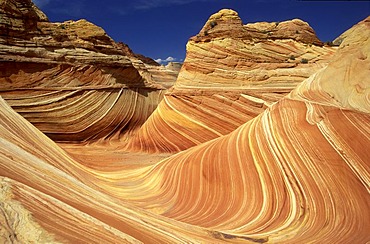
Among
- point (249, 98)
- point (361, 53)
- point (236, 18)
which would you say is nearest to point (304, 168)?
point (361, 53)

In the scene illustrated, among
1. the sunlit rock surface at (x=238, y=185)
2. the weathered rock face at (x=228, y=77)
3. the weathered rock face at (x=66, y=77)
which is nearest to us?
the sunlit rock surface at (x=238, y=185)

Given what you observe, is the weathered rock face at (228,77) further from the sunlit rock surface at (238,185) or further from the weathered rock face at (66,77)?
the sunlit rock surface at (238,185)

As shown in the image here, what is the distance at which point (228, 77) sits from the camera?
416 inches

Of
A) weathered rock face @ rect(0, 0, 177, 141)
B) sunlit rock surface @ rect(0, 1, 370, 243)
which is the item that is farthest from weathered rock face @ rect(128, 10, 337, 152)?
sunlit rock surface @ rect(0, 1, 370, 243)

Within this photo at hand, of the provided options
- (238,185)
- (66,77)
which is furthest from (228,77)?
(238,185)

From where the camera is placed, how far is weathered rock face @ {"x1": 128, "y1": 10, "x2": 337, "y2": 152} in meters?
9.81

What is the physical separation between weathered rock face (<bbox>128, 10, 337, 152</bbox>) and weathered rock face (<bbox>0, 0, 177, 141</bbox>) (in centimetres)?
221

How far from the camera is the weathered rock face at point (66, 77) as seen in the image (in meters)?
11.5

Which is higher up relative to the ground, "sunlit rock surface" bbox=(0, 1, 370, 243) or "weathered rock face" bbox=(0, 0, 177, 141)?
"weathered rock face" bbox=(0, 0, 177, 141)

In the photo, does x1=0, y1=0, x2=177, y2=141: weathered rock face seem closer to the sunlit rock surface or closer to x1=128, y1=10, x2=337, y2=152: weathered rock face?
x1=128, y1=10, x2=337, y2=152: weathered rock face

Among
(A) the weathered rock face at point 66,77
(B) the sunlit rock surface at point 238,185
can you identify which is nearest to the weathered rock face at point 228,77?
(A) the weathered rock face at point 66,77

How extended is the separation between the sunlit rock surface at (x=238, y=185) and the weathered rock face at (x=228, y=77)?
337 cm

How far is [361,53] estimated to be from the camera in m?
5.41

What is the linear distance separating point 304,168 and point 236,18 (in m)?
8.36
